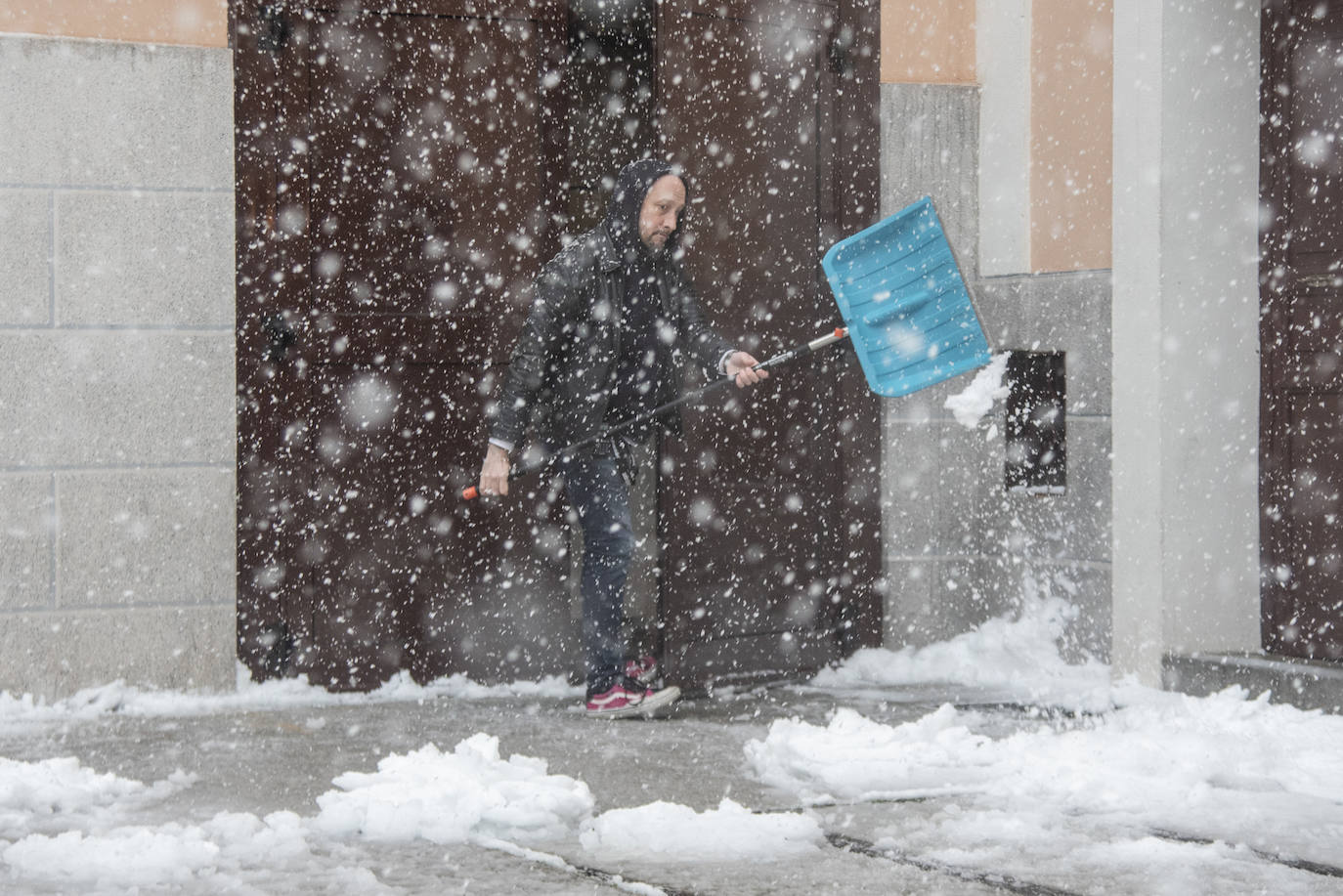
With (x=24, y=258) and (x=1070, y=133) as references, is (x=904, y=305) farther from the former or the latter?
(x=24, y=258)

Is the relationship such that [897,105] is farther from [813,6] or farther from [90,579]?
[90,579]

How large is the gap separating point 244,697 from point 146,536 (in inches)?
26.9

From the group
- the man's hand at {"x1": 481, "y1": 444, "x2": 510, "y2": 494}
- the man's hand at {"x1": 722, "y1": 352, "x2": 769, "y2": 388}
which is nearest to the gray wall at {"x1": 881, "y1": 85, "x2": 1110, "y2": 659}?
the man's hand at {"x1": 722, "y1": 352, "x2": 769, "y2": 388}

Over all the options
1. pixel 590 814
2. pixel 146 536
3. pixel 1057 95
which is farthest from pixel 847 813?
pixel 1057 95

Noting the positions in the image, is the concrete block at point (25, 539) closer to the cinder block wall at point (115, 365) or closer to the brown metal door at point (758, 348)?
the cinder block wall at point (115, 365)

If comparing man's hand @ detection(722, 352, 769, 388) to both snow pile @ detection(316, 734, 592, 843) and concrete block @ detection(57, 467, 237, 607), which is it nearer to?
snow pile @ detection(316, 734, 592, 843)

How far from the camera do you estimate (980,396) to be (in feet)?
21.4

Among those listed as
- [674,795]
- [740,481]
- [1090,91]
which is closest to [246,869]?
[674,795]

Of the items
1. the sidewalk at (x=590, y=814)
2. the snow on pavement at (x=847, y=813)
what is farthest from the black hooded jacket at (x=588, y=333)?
the snow on pavement at (x=847, y=813)

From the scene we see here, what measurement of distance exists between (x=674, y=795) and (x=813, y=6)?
132 inches

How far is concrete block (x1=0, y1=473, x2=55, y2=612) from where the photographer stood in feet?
18.7

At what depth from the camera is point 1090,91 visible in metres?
6.22

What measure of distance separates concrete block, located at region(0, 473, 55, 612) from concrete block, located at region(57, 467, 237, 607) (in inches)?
1.8

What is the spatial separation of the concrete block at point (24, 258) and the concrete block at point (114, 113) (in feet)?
0.29
